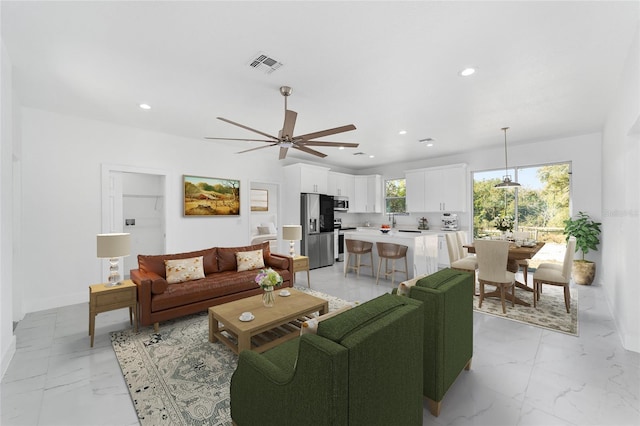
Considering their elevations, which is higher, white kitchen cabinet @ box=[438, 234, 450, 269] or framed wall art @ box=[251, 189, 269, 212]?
framed wall art @ box=[251, 189, 269, 212]

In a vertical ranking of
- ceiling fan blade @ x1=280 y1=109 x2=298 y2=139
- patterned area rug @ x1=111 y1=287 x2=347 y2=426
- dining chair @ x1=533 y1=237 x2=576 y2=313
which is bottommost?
patterned area rug @ x1=111 y1=287 x2=347 y2=426

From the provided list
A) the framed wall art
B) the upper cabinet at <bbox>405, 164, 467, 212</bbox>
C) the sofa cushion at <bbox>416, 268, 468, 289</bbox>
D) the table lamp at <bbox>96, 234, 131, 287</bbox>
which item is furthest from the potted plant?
the table lamp at <bbox>96, 234, 131, 287</bbox>

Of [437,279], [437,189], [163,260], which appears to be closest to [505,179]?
[437,189]

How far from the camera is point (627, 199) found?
3.00m

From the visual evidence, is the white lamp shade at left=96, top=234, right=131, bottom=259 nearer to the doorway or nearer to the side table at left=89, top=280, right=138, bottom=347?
the side table at left=89, top=280, right=138, bottom=347

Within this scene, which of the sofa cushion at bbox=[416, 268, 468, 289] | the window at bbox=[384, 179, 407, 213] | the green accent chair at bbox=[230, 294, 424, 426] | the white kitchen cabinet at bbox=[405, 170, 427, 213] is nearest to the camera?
the green accent chair at bbox=[230, 294, 424, 426]

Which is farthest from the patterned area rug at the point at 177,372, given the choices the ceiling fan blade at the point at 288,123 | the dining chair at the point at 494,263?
the dining chair at the point at 494,263

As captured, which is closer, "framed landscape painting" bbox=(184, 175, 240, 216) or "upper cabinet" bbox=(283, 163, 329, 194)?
"framed landscape painting" bbox=(184, 175, 240, 216)

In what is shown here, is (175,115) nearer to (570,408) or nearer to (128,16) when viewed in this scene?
(128,16)

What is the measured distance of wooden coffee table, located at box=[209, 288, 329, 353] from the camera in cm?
253

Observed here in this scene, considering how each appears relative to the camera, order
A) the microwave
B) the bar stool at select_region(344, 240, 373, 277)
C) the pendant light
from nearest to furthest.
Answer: the pendant light
the bar stool at select_region(344, 240, 373, 277)
the microwave

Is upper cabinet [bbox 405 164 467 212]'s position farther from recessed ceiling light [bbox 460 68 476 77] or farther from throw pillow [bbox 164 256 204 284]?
throw pillow [bbox 164 256 204 284]

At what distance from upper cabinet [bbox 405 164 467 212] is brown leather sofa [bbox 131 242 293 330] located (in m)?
4.28

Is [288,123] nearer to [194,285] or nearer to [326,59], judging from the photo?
[326,59]
